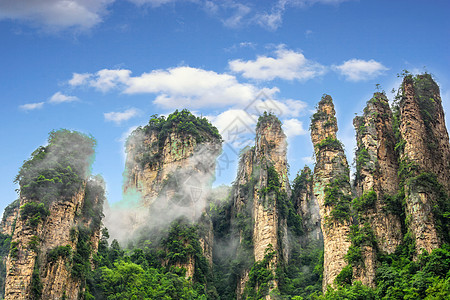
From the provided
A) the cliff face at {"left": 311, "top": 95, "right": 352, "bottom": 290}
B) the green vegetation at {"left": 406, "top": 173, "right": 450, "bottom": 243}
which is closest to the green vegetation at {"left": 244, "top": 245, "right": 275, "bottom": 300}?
the cliff face at {"left": 311, "top": 95, "right": 352, "bottom": 290}

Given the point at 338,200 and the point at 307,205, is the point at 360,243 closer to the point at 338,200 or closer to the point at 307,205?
the point at 338,200

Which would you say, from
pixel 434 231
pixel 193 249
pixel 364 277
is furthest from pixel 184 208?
pixel 434 231

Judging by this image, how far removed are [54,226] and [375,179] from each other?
23562mm

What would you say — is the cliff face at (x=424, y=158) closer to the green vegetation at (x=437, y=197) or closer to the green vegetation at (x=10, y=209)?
the green vegetation at (x=437, y=197)

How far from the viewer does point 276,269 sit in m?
A: 56.3

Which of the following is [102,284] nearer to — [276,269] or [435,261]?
[276,269]

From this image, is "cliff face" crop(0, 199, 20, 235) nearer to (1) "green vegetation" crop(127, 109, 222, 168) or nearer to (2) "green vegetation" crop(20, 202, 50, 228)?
(1) "green vegetation" crop(127, 109, 222, 168)

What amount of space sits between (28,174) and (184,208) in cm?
1904

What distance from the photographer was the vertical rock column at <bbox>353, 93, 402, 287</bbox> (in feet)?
142

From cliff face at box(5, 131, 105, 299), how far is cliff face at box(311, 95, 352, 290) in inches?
728

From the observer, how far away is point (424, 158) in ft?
143

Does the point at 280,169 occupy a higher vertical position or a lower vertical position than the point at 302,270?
higher

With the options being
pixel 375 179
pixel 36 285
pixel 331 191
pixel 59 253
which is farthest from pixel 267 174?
pixel 36 285

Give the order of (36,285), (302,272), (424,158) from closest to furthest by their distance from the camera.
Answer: (424,158) → (36,285) → (302,272)
